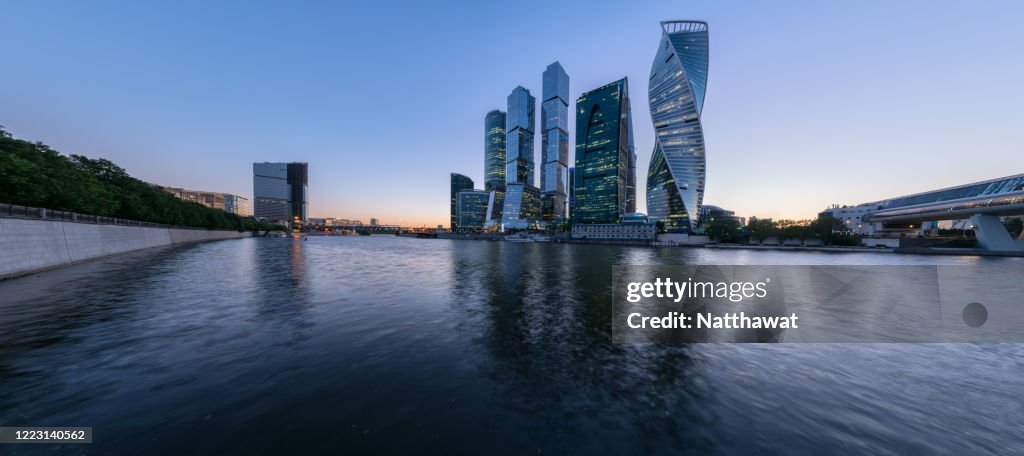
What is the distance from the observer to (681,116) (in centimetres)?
16250

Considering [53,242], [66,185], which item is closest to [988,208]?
[53,242]

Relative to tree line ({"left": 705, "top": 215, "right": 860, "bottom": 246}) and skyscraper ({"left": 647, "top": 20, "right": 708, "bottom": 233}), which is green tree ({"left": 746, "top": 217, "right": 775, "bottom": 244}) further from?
skyscraper ({"left": 647, "top": 20, "right": 708, "bottom": 233})

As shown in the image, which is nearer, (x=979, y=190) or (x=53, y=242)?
(x=53, y=242)

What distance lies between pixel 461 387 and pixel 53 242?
5037cm

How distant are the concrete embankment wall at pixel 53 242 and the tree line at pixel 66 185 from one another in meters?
3.48

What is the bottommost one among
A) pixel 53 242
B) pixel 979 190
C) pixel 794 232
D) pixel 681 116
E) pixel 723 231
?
pixel 723 231

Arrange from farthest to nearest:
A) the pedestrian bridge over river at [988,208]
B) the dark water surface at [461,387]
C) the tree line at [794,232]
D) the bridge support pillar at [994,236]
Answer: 1. the tree line at [794,232]
2. the bridge support pillar at [994,236]
3. the pedestrian bridge over river at [988,208]
4. the dark water surface at [461,387]

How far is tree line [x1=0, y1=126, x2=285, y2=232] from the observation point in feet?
101

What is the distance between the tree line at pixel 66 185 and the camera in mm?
30922

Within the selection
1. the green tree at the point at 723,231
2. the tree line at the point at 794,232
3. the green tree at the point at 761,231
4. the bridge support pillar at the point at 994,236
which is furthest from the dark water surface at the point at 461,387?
the green tree at the point at 723,231

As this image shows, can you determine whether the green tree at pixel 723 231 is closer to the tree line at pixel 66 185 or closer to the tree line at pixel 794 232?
the tree line at pixel 794 232

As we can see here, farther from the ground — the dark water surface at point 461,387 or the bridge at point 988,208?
the bridge at point 988,208

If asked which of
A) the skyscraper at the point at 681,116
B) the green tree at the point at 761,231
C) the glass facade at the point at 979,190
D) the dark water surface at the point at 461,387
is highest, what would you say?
the skyscraper at the point at 681,116

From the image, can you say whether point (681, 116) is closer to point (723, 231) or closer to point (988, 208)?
point (723, 231)
